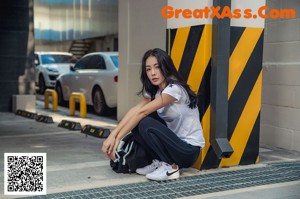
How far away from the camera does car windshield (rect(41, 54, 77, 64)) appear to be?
1534cm

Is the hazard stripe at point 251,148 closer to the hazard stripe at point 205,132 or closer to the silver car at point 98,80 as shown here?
the hazard stripe at point 205,132

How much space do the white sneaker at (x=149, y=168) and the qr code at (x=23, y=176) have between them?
928mm

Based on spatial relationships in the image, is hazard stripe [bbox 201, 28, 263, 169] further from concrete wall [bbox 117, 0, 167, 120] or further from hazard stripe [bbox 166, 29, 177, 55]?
concrete wall [bbox 117, 0, 167, 120]

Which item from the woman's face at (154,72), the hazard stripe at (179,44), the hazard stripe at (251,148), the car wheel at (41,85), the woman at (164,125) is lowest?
the car wheel at (41,85)

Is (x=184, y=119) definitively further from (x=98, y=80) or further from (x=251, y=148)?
(x=98, y=80)

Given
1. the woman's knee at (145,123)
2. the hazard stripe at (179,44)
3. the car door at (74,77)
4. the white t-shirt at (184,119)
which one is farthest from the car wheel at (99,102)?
the woman's knee at (145,123)

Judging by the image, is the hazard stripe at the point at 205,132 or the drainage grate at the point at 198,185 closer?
the drainage grate at the point at 198,185

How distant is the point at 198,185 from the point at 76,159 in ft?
5.06

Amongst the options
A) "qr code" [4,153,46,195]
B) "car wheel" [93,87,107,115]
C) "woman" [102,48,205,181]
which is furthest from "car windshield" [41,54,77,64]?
"qr code" [4,153,46,195]

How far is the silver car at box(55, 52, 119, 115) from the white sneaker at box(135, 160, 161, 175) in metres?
4.55

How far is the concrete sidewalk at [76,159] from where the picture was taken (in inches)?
145

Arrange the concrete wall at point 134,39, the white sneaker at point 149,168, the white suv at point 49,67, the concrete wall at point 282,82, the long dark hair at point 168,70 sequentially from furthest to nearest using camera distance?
the white suv at point 49,67 < the concrete wall at point 134,39 < the concrete wall at point 282,82 < the white sneaker at point 149,168 < the long dark hair at point 168,70

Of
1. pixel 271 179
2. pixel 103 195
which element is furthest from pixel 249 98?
pixel 103 195

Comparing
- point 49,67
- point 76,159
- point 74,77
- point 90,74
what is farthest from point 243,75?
point 49,67
